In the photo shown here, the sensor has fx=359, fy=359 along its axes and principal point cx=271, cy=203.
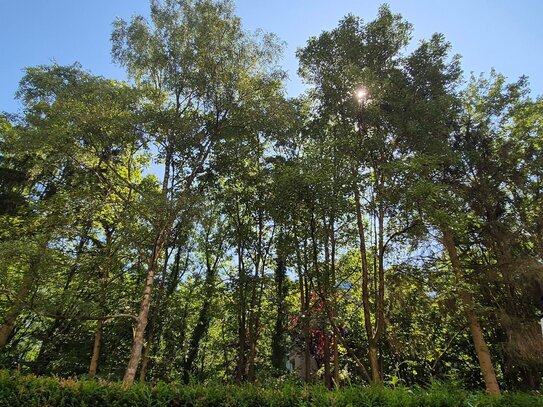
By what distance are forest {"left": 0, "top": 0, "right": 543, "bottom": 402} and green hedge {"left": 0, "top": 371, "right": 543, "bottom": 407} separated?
109 inches

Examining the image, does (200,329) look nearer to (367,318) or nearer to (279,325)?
(279,325)

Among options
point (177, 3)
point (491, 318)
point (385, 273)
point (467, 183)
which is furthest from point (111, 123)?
point (491, 318)

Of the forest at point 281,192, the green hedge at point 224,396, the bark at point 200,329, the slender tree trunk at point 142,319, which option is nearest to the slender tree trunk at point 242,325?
the forest at point 281,192

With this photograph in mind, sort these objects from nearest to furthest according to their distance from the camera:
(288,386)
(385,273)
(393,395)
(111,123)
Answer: (393,395) < (288,386) < (111,123) < (385,273)

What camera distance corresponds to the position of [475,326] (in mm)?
9148

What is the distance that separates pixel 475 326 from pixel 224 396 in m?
Result: 7.49

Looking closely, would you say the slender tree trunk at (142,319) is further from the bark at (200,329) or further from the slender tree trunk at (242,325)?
the bark at (200,329)

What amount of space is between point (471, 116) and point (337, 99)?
14.7 feet

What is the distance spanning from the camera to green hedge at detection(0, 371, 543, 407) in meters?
4.14

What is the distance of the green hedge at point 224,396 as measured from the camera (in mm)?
4141

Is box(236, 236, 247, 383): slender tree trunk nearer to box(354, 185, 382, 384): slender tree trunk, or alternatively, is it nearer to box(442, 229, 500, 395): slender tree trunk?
box(354, 185, 382, 384): slender tree trunk

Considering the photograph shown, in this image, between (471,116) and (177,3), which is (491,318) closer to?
(471,116)

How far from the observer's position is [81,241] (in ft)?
37.4

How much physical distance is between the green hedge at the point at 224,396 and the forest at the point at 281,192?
276cm
